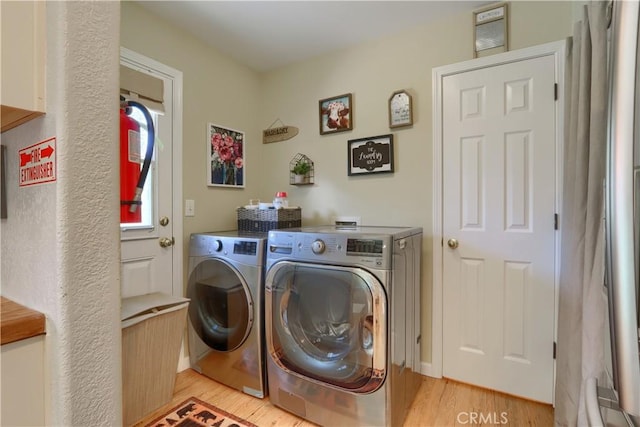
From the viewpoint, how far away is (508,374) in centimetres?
182

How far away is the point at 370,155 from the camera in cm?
223

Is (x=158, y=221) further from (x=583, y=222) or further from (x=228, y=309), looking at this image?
(x=583, y=222)

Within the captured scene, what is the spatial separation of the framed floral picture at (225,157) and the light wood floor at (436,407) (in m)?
1.45

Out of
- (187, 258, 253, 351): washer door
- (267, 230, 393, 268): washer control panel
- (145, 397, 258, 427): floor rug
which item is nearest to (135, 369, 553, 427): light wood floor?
(145, 397, 258, 427): floor rug

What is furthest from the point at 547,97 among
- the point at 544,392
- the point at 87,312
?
the point at 87,312

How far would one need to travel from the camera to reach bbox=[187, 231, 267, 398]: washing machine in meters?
1.75

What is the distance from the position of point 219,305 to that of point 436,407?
1.46 meters

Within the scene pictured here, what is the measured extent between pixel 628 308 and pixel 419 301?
5.33 feet

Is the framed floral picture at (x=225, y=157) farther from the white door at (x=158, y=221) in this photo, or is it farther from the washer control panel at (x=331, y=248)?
the washer control panel at (x=331, y=248)

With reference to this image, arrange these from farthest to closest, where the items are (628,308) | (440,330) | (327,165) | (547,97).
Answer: (327,165) → (440,330) → (547,97) → (628,308)

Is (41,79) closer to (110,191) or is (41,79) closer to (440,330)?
(110,191)

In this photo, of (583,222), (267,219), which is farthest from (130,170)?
(583,222)

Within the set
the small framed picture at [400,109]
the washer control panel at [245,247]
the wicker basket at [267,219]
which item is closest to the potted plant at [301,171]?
the wicker basket at [267,219]

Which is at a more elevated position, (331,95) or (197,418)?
(331,95)
